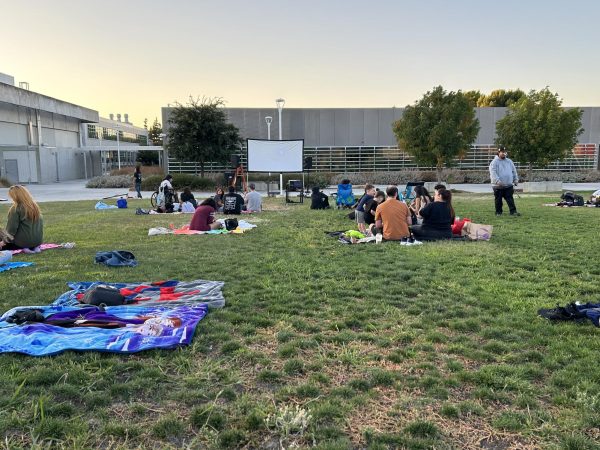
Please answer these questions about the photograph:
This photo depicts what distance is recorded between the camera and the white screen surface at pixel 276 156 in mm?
19953

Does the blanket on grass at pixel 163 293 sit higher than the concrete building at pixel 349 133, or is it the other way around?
the concrete building at pixel 349 133

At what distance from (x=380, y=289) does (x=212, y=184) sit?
73.0 feet

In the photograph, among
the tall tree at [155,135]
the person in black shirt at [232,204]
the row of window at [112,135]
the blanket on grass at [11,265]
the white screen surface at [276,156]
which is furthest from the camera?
the tall tree at [155,135]

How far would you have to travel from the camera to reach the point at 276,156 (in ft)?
65.9

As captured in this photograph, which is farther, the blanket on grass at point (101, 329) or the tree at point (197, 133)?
the tree at point (197, 133)

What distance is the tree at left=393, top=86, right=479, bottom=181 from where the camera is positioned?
2295 cm

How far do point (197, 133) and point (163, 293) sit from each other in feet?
72.1

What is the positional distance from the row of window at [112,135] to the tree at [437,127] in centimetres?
4148

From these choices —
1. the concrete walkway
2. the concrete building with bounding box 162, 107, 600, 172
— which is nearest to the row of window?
the concrete building with bounding box 162, 107, 600, 172

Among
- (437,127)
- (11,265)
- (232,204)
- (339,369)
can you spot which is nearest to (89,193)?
(232,204)

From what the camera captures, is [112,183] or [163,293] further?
[112,183]

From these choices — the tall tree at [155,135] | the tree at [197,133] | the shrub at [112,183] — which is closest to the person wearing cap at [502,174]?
the tree at [197,133]

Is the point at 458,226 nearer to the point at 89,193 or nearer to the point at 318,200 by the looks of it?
the point at 318,200

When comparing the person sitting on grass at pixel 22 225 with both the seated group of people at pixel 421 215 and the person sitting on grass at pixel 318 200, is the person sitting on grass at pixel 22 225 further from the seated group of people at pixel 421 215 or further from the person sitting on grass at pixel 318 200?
the person sitting on grass at pixel 318 200
